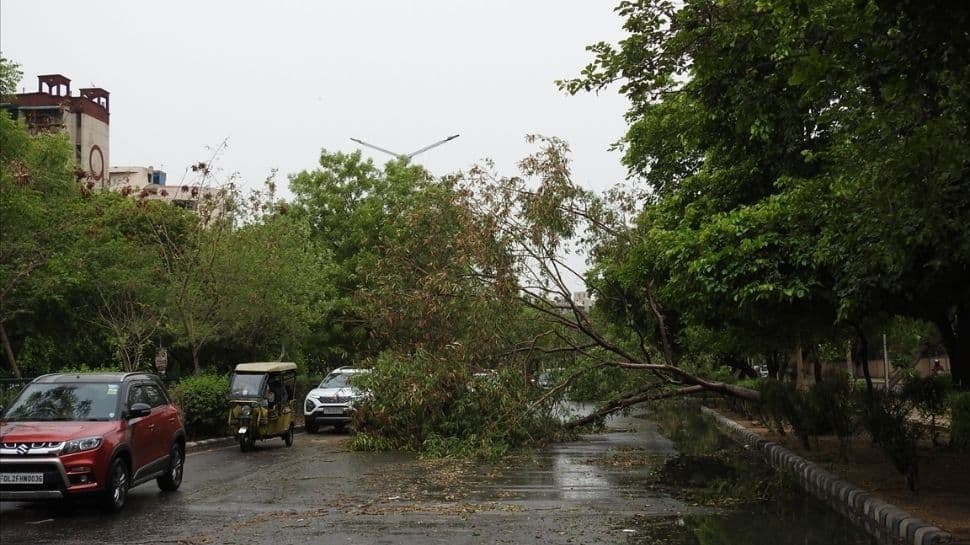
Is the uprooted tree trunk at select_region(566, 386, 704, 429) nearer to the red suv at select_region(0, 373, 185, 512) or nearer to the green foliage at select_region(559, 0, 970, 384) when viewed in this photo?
the green foliage at select_region(559, 0, 970, 384)

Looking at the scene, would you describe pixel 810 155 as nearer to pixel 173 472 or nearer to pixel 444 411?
pixel 444 411

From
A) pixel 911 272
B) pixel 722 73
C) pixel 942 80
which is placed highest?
pixel 722 73

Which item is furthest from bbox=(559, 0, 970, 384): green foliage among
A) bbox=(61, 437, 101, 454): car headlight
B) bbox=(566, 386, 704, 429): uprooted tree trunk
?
bbox=(61, 437, 101, 454): car headlight

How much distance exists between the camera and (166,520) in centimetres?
1085

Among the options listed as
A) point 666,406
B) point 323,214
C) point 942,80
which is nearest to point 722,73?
point 942,80

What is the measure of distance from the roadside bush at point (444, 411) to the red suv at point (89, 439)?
6683 millimetres

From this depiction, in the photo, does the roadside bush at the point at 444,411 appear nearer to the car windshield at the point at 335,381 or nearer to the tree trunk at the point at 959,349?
the car windshield at the point at 335,381

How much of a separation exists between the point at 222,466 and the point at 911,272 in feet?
40.0

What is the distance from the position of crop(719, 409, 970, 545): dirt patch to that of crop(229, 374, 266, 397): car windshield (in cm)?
1177

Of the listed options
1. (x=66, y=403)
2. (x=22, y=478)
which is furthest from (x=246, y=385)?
(x=22, y=478)

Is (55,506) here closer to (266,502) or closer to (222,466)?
(266,502)

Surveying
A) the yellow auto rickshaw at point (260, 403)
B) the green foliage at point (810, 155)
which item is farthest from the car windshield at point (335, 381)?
the green foliage at point (810, 155)

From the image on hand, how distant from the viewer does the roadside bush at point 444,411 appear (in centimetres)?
1953

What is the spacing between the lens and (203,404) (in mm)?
22922
